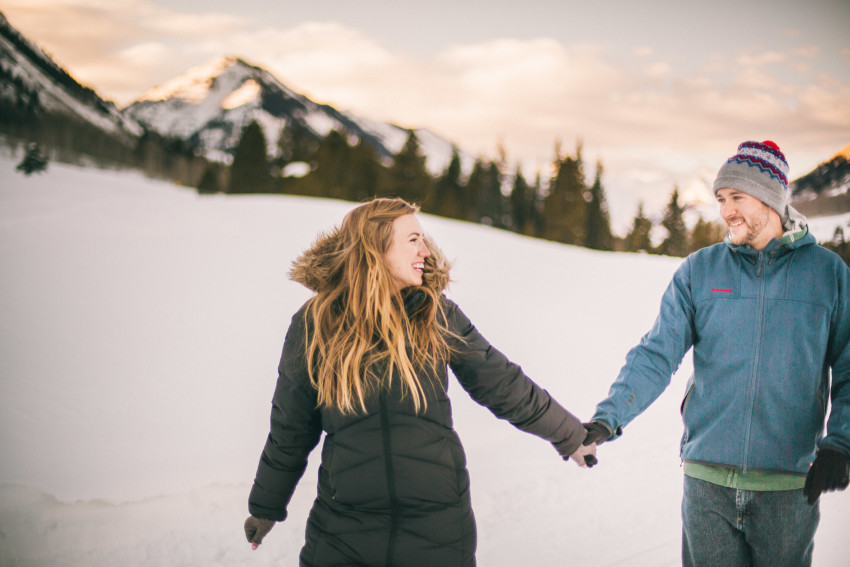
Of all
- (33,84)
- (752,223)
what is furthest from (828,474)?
(33,84)

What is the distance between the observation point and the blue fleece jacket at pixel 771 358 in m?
2.05

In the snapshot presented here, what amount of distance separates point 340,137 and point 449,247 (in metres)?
17.1

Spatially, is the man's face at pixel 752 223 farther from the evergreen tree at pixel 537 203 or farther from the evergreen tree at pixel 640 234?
the evergreen tree at pixel 537 203

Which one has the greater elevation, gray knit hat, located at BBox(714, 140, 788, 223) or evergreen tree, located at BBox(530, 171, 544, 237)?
evergreen tree, located at BBox(530, 171, 544, 237)

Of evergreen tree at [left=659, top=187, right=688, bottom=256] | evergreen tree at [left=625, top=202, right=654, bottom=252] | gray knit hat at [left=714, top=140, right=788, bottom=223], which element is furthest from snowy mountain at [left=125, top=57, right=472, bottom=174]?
gray knit hat at [left=714, top=140, right=788, bottom=223]

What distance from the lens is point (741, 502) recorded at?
2.04 metres

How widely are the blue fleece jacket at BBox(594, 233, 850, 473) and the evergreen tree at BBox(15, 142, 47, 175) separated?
1424 centimetres

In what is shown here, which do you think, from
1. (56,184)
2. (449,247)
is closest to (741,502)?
(449,247)

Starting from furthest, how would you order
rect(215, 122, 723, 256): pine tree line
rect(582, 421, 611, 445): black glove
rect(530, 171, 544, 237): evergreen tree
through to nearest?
rect(530, 171, 544, 237): evergreen tree
rect(215, 122, 723, 256): pine tree line
rect(582, 421, 611, 445): black glove

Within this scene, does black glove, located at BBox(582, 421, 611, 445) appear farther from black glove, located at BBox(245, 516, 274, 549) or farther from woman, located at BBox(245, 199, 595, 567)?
black glove, located at BBox(245, 516, 274, 549)

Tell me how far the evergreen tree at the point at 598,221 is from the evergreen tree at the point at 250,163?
59.7ft

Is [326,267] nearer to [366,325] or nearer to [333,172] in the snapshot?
[366,325]

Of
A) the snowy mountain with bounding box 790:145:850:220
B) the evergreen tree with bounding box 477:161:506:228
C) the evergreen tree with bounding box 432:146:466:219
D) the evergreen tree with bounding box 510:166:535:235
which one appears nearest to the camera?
the snowy mountain with bounding box 790:145:850:220

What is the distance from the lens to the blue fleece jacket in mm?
2051
